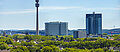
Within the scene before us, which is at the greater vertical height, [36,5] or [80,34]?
[36,5]

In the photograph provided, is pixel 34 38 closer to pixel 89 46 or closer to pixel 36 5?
pixel 36 5

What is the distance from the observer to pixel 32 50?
79.8 m

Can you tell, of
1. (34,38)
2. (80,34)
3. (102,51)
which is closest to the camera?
(102,51)

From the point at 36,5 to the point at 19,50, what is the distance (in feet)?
224

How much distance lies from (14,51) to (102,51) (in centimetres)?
2321

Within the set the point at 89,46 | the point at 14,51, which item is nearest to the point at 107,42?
the point at 89,46

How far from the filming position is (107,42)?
348 feet

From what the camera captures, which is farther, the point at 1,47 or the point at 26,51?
the point at 1,47

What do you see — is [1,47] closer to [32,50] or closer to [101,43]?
[32,50]

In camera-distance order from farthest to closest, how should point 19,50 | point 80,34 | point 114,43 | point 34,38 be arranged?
point 80,34, point 34,38, point 114,43, point 19,50

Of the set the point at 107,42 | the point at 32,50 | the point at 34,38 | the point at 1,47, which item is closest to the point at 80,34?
the point at 34,38

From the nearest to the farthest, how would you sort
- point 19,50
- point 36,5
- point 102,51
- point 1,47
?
point 102,51 < point 19,50 < point 1,47 < point 36,5

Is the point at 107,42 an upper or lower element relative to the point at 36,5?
lower

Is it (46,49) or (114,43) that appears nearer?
(46,49)
